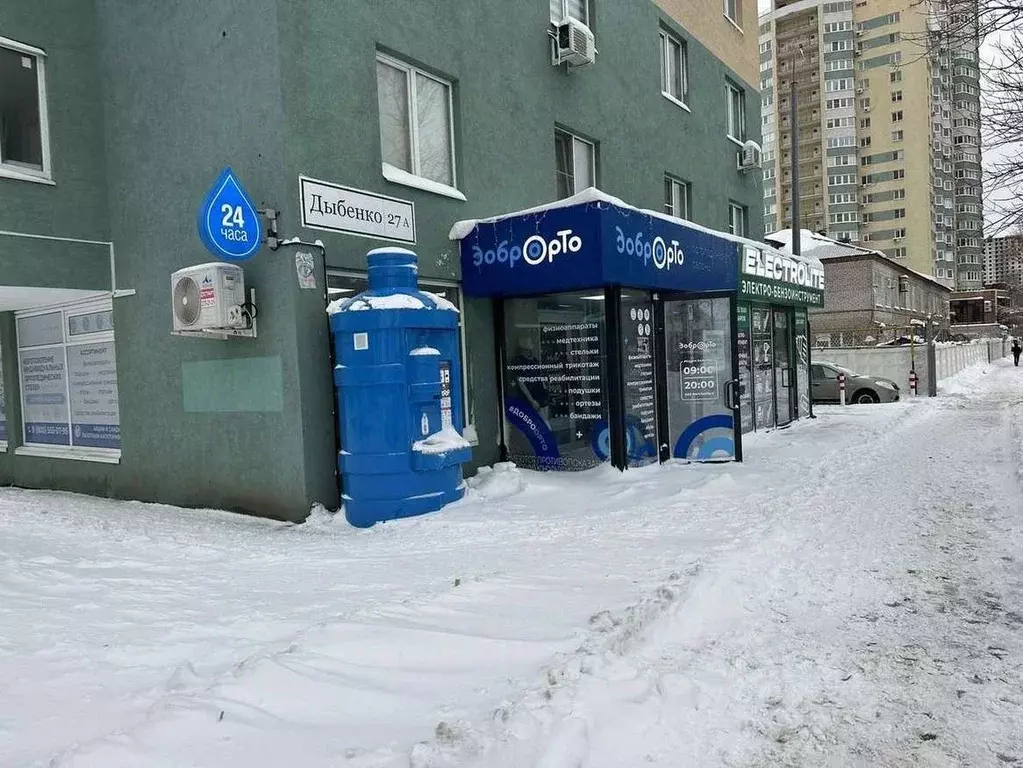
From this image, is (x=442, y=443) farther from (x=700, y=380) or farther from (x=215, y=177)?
(x=700, y=380)

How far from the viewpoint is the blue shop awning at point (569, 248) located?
820 centimetres

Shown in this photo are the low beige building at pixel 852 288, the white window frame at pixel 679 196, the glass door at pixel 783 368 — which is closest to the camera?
the white window frame at pixel 679 196

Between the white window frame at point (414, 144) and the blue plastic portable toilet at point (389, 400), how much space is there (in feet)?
4.92

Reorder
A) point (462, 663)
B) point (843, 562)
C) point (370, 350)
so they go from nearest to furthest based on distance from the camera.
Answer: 1. point (462, 663)
2. point (843, 562)
3. point (370, 350)

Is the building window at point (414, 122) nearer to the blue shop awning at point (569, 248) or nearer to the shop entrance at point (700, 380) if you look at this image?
the blue shop awning at point (569, 248)

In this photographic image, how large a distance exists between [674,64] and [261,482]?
12041 mm

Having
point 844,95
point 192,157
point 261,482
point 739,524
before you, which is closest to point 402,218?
point 192,157

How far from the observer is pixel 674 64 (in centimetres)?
1491

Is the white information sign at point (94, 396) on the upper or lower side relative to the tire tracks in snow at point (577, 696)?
upper

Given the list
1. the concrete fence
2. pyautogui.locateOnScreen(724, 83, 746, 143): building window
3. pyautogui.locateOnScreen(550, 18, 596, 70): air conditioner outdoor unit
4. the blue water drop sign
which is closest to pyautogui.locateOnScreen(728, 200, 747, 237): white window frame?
pyautogui.locateOnScreen(724, 83, 746, 143): building window

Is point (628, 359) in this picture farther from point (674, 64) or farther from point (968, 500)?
point (674, 64)

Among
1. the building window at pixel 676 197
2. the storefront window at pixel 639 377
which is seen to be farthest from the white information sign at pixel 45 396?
the building window at pixel 676 197

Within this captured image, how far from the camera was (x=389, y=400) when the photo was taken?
7.05 m

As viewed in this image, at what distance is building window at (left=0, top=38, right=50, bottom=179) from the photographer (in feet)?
27.4
